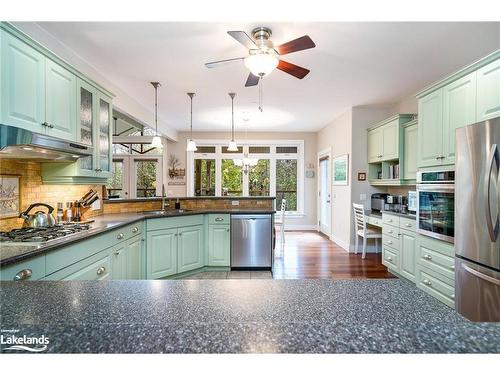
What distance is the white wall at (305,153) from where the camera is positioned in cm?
729

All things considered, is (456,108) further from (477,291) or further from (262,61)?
(262,61)

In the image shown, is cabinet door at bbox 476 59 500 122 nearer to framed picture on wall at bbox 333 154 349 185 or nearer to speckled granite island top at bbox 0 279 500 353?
speckled granite island top at bbox 0 279 500 353

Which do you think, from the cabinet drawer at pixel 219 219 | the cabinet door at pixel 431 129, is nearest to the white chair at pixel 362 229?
the cabinet door at pixel 431 129

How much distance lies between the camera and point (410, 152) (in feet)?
12.6

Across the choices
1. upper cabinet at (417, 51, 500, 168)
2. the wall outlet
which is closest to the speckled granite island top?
upper cabinet at (417, 51, 500, 168)

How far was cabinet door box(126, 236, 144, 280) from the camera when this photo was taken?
8.93 feet

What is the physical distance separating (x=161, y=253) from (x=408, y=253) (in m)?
3.07

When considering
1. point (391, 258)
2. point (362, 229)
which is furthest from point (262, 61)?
point (362, 229)

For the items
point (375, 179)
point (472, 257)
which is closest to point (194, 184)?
point (375, 179)

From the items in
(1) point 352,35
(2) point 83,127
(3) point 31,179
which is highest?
(1) point 352,35

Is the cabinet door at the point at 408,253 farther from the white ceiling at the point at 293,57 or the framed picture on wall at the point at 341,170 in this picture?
the white ceiling at the point at 293,57

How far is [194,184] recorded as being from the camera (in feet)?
24.2
